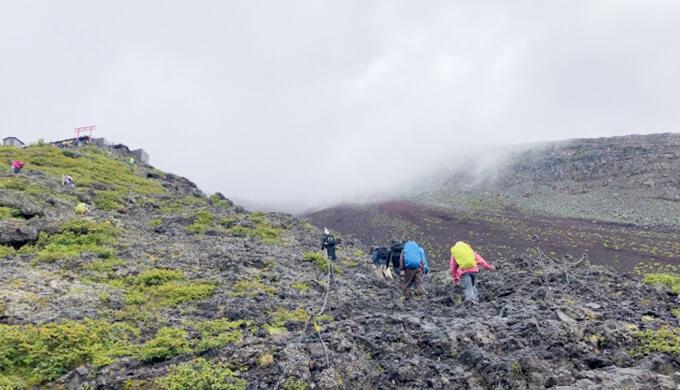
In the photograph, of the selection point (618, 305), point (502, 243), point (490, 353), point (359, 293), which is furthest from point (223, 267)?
point (502, 243)

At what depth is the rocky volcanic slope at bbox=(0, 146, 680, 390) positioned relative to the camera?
538 cm

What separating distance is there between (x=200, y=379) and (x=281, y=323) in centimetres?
264

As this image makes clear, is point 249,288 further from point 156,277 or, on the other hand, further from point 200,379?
point 200,379

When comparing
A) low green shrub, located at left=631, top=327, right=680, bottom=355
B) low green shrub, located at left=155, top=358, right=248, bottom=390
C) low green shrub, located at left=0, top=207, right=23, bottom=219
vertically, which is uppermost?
low green shrub, located at left=0, top=207, right=23, bottom=219

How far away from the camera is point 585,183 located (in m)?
58.3

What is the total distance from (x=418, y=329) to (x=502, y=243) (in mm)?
25691

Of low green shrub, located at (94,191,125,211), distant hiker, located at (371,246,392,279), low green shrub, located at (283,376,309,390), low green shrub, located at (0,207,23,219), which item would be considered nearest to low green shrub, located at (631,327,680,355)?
low green shrub, located at (283,376,309,390)

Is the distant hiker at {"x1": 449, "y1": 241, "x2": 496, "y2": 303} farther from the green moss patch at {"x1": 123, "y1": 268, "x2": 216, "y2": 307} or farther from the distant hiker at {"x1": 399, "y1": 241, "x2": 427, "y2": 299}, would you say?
the green moss patch at {"x1": 123, "y1": 268, "x2": 216, "y2": 307}

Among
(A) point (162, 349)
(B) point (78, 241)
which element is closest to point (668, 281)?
(A) point (162, 349)

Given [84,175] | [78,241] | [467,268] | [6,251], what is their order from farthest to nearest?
[84,175] → [78,241] → [6,251] → [467,268]

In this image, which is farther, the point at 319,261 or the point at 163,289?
the point at 319,261

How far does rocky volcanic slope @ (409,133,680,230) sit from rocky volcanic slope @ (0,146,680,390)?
36.0 meters

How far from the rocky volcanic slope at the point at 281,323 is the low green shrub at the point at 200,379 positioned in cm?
2

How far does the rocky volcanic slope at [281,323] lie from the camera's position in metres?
5.38
